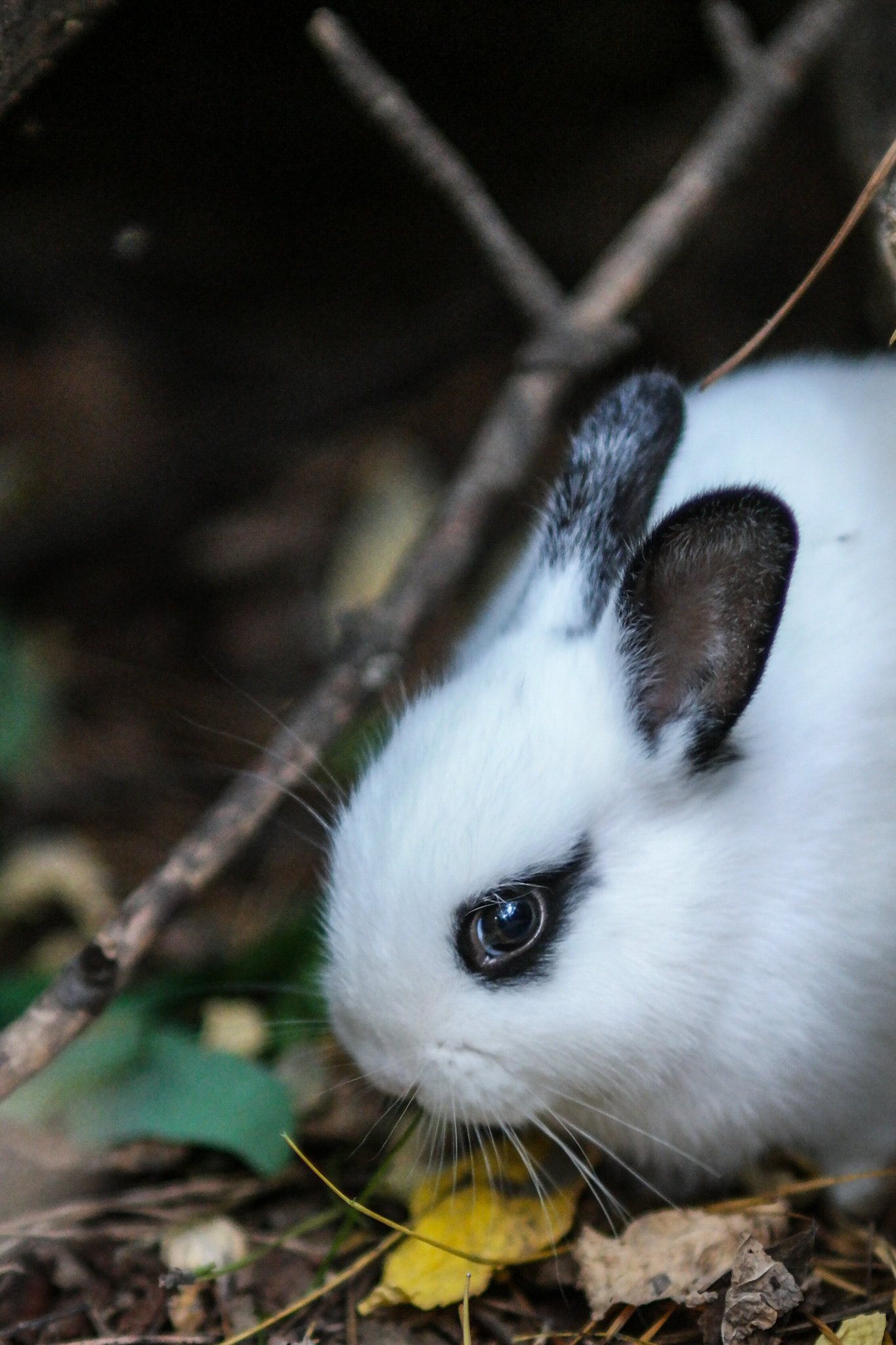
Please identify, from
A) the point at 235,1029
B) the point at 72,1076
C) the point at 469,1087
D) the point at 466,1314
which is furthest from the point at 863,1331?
the point at 72,1076

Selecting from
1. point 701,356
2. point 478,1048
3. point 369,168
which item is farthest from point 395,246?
point 478,1048

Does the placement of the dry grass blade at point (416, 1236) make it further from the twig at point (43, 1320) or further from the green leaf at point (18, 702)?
the green leaf at point (18, 702)

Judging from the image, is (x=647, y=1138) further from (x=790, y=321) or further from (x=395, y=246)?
(x=395, y=246)

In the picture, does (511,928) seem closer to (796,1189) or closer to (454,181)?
(796,1189)

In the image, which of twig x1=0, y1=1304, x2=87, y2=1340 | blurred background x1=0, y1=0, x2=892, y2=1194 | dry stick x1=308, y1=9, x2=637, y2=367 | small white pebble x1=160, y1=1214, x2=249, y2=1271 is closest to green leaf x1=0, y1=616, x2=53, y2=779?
blurred background x1=0, y1=0, x2=892, y2=1194

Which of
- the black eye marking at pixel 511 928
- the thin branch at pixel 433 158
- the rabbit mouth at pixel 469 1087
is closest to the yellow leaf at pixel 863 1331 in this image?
the rabbit mouth at pixel 469 1087

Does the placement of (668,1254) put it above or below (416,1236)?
below

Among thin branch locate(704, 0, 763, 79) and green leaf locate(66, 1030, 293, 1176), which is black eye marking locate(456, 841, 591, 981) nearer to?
green leaf locate(66, 1030, 293, 1176)
